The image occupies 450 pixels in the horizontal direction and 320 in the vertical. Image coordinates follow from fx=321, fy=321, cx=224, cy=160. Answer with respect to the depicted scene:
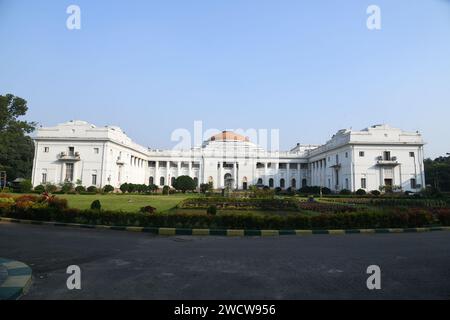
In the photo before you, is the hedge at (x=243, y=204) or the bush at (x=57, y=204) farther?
the hedge at (x=243, y=204)

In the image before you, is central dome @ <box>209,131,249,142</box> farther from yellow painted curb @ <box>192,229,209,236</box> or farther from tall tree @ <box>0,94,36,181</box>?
yellow painted curb @ <box>192,229,209,236</box>

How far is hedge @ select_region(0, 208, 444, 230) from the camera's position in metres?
13.5

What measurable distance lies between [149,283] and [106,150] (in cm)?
5022

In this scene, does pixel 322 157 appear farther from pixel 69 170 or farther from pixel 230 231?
pixel 230 231

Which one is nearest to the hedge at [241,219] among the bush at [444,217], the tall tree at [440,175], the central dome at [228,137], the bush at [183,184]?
the bush at [444,217]

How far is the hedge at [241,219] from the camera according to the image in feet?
44.4

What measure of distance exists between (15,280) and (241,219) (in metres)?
9.09

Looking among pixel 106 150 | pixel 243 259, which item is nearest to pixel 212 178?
pixel 106 150

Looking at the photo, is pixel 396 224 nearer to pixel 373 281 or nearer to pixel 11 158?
pixel 373 281

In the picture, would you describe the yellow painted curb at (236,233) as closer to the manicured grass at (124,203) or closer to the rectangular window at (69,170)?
the manicured grass at (124,203)

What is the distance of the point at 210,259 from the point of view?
25.1 ft

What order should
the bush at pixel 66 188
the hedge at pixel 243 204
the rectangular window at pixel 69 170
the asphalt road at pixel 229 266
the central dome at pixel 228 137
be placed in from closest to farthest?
the asphalt road at pixel 229 266 → the hedge at pixel 243 204 → the bush at pixel 66 188 → the rectangular window at pixel 69 170 → the central dome at pixel 228 137

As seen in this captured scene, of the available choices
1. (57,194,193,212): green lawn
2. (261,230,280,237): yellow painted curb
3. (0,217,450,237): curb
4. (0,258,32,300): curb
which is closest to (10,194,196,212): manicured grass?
(57,194,193,212): green lawn

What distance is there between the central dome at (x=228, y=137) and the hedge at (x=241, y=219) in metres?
60.3
